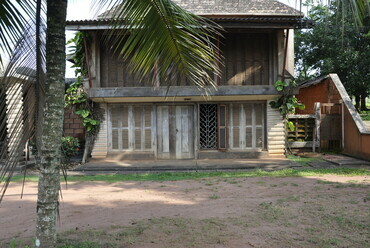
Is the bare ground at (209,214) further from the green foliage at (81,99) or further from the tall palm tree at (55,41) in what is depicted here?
the green foliage at (81,99)

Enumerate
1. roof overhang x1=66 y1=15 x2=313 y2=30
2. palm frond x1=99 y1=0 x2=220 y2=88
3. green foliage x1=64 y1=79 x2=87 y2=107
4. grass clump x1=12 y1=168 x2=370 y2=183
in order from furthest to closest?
1. green foliage x1=64 y1=79 x2=87 y2=107
2. roof overhang x1=66 y1=15 x2=313 y2=30
3. grass clump x1=12 y1=168 x2=370 y2=183
4. palm frond x1=99 y1=0 x2=220 y2=88

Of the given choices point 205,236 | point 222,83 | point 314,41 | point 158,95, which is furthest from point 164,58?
point 314,41

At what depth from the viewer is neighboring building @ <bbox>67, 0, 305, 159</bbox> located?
10.8 metres

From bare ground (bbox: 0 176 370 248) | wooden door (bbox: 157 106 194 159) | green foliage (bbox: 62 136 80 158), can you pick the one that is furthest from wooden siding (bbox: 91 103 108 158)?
bare ground (bbox: 0 176 370 248)

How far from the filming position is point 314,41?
63.1 feet

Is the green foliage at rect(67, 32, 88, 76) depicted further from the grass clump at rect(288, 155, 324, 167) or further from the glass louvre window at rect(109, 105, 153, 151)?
the grass clump at rect(288, 155, 324, 167)

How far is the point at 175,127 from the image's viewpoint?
36.6ft

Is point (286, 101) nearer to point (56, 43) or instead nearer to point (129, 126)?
point (129, 126)

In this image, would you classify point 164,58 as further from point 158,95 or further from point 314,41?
point 314,41

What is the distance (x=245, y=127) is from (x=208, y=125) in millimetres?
1298

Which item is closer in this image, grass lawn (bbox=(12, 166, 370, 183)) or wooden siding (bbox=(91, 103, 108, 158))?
grass lawn (bbox=(12, 166, 370, 183))

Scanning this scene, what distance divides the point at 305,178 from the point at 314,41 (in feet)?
46.3

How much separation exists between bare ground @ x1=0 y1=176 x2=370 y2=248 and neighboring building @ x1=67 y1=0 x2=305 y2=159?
12.5ft

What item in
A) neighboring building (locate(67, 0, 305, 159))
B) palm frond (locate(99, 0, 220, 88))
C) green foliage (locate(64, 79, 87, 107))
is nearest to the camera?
palm frond (locate(99, 0, 220, 88))
